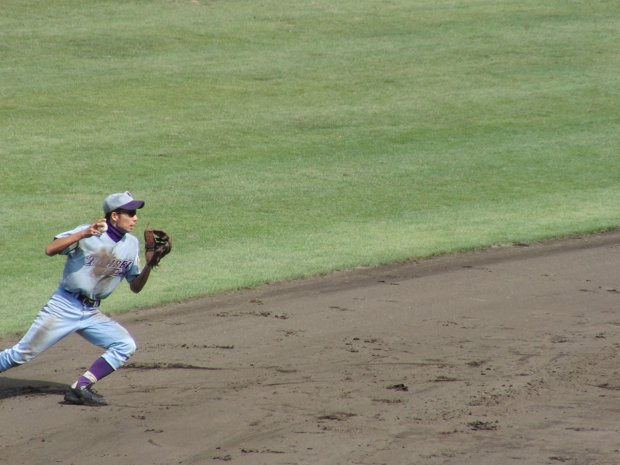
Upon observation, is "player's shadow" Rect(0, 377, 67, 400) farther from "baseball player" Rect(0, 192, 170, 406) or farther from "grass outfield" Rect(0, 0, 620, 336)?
"grass outfield" Rect(0, 0, 620, 336)

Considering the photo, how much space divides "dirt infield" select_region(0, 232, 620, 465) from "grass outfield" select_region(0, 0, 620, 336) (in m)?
1.33

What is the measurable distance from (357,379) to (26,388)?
280 centimetres

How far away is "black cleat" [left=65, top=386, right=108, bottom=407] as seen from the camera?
29.3 feet

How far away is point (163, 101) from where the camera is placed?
902 inches

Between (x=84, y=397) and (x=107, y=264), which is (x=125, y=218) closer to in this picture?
(x=107, y=264)

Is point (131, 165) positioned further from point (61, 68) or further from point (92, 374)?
point (92, 374)

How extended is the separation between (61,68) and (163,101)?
3.23 metres

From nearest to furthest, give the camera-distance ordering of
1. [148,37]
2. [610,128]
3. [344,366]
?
[344,366] → [610,128] → [148,37]

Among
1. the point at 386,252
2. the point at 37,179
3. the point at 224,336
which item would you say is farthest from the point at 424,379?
the point at 37,179

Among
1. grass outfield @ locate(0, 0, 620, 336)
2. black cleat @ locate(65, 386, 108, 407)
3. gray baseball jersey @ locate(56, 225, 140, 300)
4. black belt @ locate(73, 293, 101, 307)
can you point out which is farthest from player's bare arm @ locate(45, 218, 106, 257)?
grass outfield @ locate(0, 0, 620, 336)

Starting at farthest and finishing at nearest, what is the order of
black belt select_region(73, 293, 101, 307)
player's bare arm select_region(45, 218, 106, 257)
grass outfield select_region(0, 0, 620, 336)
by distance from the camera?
grass outfield select_region(0, 0, 620, 336) → black belt select_region(73, 293, 101, 307) → player's bare arm select_region(45, 218, 106, 257)

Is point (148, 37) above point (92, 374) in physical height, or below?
above

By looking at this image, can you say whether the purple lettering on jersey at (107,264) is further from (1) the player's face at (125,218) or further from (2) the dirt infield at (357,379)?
(2) the dirt infield at (357,379)

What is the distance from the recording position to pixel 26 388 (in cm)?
957
